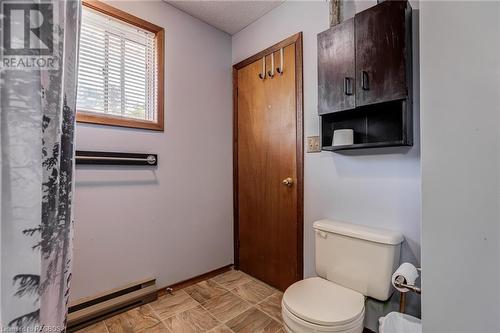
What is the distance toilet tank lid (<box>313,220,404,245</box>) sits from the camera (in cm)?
125

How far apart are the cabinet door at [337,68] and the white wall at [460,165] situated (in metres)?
0.93

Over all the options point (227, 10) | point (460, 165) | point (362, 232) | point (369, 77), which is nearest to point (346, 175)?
point (362, 232)

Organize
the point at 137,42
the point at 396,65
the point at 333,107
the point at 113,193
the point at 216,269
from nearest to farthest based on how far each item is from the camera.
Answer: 1. the point at 396,65
2. the point at 333,107
3. the point at 113,193
4. the point at 137,42
5. the point at 216,269

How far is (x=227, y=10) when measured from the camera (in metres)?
2.02

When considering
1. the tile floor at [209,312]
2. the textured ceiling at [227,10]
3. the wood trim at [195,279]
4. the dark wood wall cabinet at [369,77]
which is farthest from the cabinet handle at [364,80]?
the wood trim at [195,279]

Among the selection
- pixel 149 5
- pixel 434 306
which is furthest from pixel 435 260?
pixel 149 5

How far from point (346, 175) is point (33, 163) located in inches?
60.8

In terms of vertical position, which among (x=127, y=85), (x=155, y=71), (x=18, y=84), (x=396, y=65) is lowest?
(x=18, y=84)

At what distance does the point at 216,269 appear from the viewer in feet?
7.42

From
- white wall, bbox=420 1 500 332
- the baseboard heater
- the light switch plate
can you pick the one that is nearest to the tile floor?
→ the baseboard heater

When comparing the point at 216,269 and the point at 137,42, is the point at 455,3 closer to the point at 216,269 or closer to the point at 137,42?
the point at 137,42

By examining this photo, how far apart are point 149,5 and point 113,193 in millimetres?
1470

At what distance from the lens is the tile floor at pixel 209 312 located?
5.00 feet
